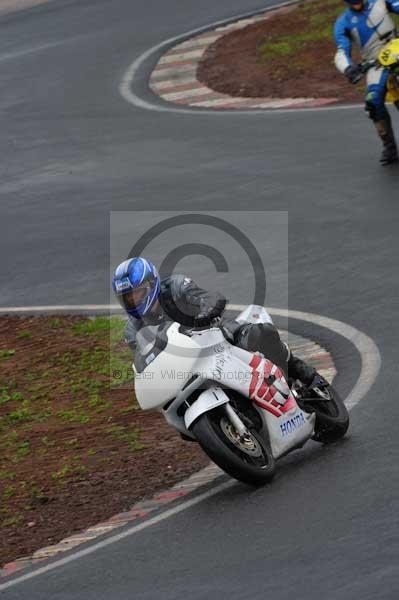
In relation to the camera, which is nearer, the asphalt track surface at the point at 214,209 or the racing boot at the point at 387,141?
the asphalt track surface at the point at 214,209

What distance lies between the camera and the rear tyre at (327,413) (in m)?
8.49

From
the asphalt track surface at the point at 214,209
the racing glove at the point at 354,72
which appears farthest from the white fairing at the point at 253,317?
the racing glove at the point at 354,72

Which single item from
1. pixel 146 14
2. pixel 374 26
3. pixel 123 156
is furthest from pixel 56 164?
pixel 146 14

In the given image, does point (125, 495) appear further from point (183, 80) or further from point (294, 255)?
point (183, 80)

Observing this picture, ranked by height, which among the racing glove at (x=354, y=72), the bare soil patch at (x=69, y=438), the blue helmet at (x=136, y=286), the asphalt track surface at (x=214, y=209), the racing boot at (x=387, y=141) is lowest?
the bare soil patch at (x=69, y=438)

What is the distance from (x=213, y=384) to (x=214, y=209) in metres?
6.92

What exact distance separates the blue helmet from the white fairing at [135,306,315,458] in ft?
1.15

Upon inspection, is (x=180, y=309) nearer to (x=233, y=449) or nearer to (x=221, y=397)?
(x=221, y=397)

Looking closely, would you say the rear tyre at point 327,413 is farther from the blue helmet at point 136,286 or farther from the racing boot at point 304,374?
the blue helmet at point 136,286

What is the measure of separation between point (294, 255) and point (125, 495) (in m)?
4.89

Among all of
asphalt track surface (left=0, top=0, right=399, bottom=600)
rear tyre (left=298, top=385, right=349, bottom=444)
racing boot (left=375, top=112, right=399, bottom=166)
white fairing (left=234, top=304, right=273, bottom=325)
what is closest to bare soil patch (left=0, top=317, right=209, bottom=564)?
asphalt track surface (left=0, top=0, right=399, bottom=600)

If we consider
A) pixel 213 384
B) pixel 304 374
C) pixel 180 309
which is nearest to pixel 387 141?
pixel 304 374

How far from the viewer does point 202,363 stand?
26.0 ft

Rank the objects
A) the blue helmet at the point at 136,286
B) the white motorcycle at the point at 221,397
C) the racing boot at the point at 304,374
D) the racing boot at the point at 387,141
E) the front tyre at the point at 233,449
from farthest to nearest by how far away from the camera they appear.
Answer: the racing boot at the point at 387,141, the racing boot at the point at 304,374, the blue helmet at the point at 136,286, the white motorcycle at the point at 221,397, the front tyre at the point at 233,449
